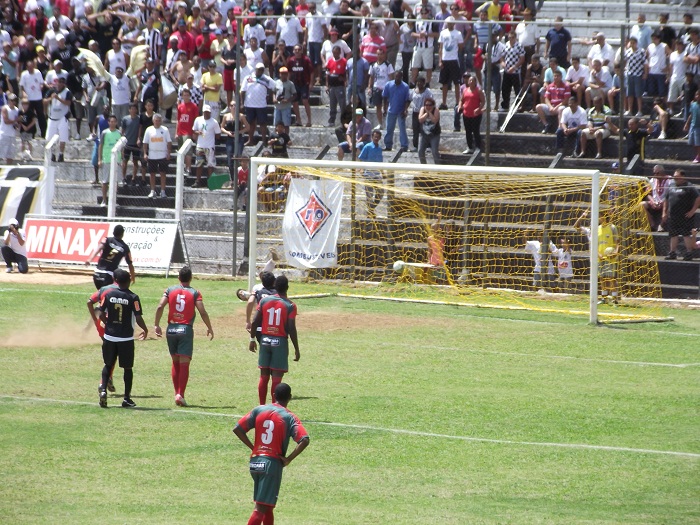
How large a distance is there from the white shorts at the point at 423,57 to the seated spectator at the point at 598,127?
4.26m

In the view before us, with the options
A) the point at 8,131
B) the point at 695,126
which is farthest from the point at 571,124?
the point at 8,131

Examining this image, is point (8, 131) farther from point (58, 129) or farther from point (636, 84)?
point (636, 84)

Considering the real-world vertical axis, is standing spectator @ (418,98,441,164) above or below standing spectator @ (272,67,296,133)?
below

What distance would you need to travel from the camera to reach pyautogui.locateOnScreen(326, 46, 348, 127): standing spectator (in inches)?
1198

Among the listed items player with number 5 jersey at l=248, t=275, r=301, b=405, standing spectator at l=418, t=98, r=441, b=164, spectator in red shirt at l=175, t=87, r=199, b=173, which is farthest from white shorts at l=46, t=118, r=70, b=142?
player with number 5 jersey at l=248, t=275, r=301, b=405

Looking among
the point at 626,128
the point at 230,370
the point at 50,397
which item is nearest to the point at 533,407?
the point at 230,370

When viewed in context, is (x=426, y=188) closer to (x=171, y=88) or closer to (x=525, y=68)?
(x=525, y=68)

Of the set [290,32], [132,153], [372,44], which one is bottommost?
[132,153]

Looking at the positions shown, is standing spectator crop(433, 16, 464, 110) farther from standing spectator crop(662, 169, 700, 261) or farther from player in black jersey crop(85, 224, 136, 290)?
player in black jersey crop(85, 224, 136, 290)

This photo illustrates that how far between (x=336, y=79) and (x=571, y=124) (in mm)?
6607

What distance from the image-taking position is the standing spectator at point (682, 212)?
2459cm

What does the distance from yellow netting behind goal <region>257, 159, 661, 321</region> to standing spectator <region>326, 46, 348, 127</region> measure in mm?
3972

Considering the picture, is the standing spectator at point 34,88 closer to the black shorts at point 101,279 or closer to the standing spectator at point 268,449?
the black shorts at point 101,279

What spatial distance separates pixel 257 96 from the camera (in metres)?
30.9
